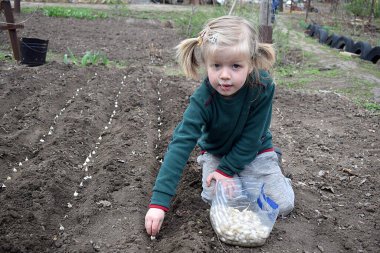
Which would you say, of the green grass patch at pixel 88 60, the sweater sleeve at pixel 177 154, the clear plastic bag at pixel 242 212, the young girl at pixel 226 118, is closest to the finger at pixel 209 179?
the young girl at pixel 226 118

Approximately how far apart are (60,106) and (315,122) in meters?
3.00

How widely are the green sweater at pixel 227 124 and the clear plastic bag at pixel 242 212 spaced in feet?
0.52

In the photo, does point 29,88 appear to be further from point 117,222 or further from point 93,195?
point 117,222

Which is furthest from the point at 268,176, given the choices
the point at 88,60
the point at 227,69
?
the point at 88,60

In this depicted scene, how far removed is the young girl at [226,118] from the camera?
2.54m

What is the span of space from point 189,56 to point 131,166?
45.4 inches

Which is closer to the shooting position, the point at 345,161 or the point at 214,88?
the point at 214,88

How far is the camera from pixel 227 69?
258cm

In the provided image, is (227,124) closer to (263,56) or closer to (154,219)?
(263,56)

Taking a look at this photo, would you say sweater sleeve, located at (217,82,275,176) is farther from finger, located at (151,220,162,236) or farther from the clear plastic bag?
finger, located at (151,220,162,236)

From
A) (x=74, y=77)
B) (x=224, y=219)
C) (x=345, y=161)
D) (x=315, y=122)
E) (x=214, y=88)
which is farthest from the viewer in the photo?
(x=74, y=77)

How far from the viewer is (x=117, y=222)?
2.74 meters

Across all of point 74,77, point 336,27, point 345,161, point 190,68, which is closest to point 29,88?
point 74,77

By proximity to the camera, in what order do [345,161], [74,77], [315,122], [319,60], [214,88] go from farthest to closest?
[319,60]
[74,77]
[315,122]
[345,161]
[214,88]
